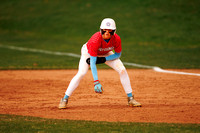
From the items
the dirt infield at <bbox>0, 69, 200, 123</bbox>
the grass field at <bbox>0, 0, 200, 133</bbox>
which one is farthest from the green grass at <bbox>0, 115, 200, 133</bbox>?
the grass field at <bbox>0, 0, 200, 133</bbox>

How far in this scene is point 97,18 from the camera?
30.7 m

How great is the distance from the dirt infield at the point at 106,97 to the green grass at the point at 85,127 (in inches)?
16.4

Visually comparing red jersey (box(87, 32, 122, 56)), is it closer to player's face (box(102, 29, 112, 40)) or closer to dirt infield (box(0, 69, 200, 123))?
player's face (box(102, 29, 112, 40))

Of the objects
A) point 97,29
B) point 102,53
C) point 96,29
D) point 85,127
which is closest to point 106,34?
point 102,53

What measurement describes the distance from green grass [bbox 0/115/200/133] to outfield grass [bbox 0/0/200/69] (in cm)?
801

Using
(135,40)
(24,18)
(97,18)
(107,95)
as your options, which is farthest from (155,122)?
(24,18)

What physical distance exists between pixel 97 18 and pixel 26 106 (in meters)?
23.0

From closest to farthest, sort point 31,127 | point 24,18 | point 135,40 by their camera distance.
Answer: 1. point 31,127
2. point 135,40
3. point 24,18

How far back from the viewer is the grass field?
54.9 feet

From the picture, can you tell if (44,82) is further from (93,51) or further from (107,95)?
(93,51)

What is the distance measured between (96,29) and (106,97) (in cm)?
1926

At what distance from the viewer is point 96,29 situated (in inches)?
1112

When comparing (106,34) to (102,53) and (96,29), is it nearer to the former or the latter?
(102,53)

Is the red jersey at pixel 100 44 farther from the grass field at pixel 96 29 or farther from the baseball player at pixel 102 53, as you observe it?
the grass field at pixel 96 29
